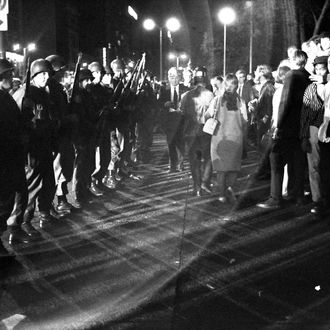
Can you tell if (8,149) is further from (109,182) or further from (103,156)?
(109,182)

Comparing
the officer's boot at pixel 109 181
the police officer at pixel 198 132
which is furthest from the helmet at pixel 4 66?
the officer's boot at pixel 109 181

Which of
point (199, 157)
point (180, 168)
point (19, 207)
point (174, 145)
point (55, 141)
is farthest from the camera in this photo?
point (180, 168)

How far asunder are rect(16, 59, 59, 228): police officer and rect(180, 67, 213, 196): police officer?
307 cm

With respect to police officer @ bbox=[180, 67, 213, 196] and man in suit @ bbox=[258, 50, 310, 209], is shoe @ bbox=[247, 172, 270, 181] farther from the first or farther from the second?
man in suit @ bbox=[258, 50, 310, 209]

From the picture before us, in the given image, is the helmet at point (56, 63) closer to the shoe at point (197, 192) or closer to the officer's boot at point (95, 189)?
the officer's boot at point (95, 189)

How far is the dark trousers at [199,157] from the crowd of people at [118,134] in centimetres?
2

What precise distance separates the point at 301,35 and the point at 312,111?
31.8 metres

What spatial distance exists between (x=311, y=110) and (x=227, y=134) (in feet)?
5.08

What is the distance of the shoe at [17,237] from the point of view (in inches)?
275

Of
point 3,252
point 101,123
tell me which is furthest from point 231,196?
point 3,252

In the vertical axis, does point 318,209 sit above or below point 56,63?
below

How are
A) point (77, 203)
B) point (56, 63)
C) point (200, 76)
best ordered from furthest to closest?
point (200, 76), point (77, 203), point (56, 63)

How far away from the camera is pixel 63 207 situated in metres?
8.84

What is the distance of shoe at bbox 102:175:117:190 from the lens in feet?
35.9
